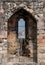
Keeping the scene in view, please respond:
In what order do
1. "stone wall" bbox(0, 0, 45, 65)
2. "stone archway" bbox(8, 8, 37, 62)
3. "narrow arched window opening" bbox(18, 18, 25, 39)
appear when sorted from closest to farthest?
"stone wall" bbox(0, 0, 45, 65) → "stone archway" bbox(8, 8, 37, 62) → "narrow arched window opening" bbox(18, 18, 25, 39)

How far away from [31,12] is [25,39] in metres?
0.86

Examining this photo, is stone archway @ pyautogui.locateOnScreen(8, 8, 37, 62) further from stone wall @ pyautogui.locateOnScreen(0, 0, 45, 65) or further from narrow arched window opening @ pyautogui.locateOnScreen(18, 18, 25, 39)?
stone wall @ pyautogui.locateOnScreen(0, 0, 45, 65)

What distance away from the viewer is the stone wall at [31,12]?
985 centimetres

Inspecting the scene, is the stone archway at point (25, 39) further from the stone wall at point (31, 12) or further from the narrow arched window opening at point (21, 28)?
the stone wall at point (31, 12)

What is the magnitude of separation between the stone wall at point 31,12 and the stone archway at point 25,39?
0.19m

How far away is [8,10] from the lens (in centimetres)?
995

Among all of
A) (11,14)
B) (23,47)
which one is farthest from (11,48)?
(11,14)

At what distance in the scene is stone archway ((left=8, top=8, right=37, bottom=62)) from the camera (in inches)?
398

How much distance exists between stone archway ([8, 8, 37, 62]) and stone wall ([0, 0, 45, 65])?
194 mm

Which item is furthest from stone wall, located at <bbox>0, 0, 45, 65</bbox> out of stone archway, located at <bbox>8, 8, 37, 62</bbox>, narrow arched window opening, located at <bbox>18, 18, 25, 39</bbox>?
narrow arched window opening, located at <bbox>18, 18, 25, 39</bbox>

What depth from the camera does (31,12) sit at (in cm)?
996

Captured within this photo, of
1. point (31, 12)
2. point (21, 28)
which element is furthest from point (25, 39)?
point (31, 12)

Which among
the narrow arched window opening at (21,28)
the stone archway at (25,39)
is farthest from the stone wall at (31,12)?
the narrow arched window opening at (21,28)

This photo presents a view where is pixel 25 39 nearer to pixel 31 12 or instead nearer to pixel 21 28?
pixel 21 28
